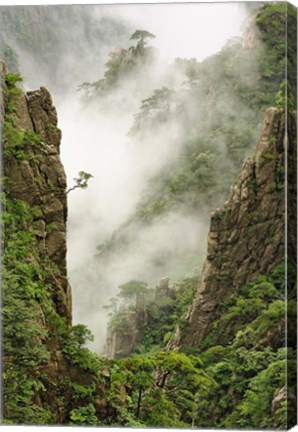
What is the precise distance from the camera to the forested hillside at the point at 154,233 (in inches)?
421

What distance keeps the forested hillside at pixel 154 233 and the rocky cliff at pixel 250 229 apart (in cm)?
2

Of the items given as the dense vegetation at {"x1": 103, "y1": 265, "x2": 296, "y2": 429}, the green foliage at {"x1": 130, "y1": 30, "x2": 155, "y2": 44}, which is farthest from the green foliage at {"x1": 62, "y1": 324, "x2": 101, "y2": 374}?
the green foliage at {"x1": 130, "y1": 30, "x2": 155, "y2": 44}

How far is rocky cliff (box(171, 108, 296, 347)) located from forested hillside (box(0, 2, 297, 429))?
0.02 meters

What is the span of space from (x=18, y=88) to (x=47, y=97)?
0.34 metres

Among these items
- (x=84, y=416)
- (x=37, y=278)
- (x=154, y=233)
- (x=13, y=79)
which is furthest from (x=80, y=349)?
(x=13, y=79)

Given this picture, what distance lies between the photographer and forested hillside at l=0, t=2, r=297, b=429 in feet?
35.1

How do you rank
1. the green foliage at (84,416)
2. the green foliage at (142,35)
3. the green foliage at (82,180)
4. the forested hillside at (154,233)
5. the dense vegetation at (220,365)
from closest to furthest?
1. the dense vegetation at (220,365)
2. the forested hillside at (154,233)
3. the green foliage at (84,416)
4. the green foliage at (142,35)
5. the green foliage at (82,180)

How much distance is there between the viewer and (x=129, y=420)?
36.0ft

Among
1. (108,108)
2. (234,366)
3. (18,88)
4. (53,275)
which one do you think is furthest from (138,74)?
(234,366)

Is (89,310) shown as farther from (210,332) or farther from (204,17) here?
(204,17)

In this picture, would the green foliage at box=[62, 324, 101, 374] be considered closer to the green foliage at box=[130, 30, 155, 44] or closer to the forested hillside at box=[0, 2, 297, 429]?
the forested hillside at box=[0, 2, 297, 429]

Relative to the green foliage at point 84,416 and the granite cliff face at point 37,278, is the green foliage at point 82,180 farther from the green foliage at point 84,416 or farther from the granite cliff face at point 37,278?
the green foliage at point 84,416

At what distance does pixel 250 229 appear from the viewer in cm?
1088

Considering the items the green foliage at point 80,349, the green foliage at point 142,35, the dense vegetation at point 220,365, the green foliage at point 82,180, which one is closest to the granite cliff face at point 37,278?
Result: the green foliage at point 80,349
